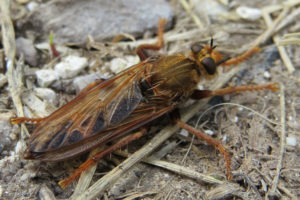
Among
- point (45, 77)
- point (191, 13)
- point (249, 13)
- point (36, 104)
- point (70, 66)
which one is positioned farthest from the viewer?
point (191, 13)

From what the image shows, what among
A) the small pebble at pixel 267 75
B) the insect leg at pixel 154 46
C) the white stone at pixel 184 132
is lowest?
the white stone at pixel 184 132

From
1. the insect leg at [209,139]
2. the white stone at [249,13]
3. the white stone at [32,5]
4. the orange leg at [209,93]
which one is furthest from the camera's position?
the white stone at [249,13]

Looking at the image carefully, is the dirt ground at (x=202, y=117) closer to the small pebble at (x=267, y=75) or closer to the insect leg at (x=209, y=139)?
the small pebble at (x=267, y=75)

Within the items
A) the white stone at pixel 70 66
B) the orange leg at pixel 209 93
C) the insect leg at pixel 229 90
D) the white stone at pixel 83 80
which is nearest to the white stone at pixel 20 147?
the white stone at pixel 83 80

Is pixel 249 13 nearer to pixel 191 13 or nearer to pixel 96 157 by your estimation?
pixel 191 13

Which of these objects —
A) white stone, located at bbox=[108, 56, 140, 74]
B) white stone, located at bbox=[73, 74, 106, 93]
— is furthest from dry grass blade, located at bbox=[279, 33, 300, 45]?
white stone, located at bbox=[73, 74, 106, 93]

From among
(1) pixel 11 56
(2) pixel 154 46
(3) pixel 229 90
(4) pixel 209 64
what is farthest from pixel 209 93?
(1) pixel 11 56

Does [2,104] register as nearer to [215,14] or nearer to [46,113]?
[46,113]
